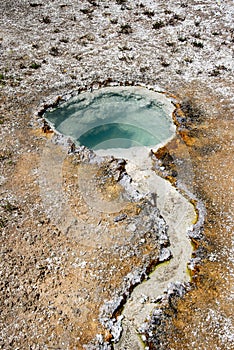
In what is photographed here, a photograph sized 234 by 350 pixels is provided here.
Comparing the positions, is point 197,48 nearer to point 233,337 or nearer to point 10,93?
point 10,93

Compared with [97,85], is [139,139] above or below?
below

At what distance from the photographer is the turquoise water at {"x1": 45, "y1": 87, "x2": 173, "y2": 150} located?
1781 cm

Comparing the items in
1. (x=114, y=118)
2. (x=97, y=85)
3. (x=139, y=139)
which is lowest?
(x=139, y=139)

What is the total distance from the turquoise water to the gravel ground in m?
1.03

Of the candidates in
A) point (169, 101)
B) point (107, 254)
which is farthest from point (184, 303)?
point (169, 101)

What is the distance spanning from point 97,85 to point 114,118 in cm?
266

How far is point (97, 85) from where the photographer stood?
20.0 meters

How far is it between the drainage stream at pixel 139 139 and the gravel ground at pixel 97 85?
691 millimetres

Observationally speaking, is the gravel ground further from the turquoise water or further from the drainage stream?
the turquoise water

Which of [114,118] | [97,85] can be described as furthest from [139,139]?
[97,85]

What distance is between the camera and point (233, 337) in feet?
35.2

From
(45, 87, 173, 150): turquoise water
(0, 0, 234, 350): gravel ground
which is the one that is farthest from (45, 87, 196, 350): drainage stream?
(0, 0, 234, 350): gravel ground

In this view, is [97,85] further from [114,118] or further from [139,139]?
[139,139]

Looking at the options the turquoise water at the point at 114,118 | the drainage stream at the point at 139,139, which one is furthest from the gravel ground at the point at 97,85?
the turquoise water at the point at 114,118
